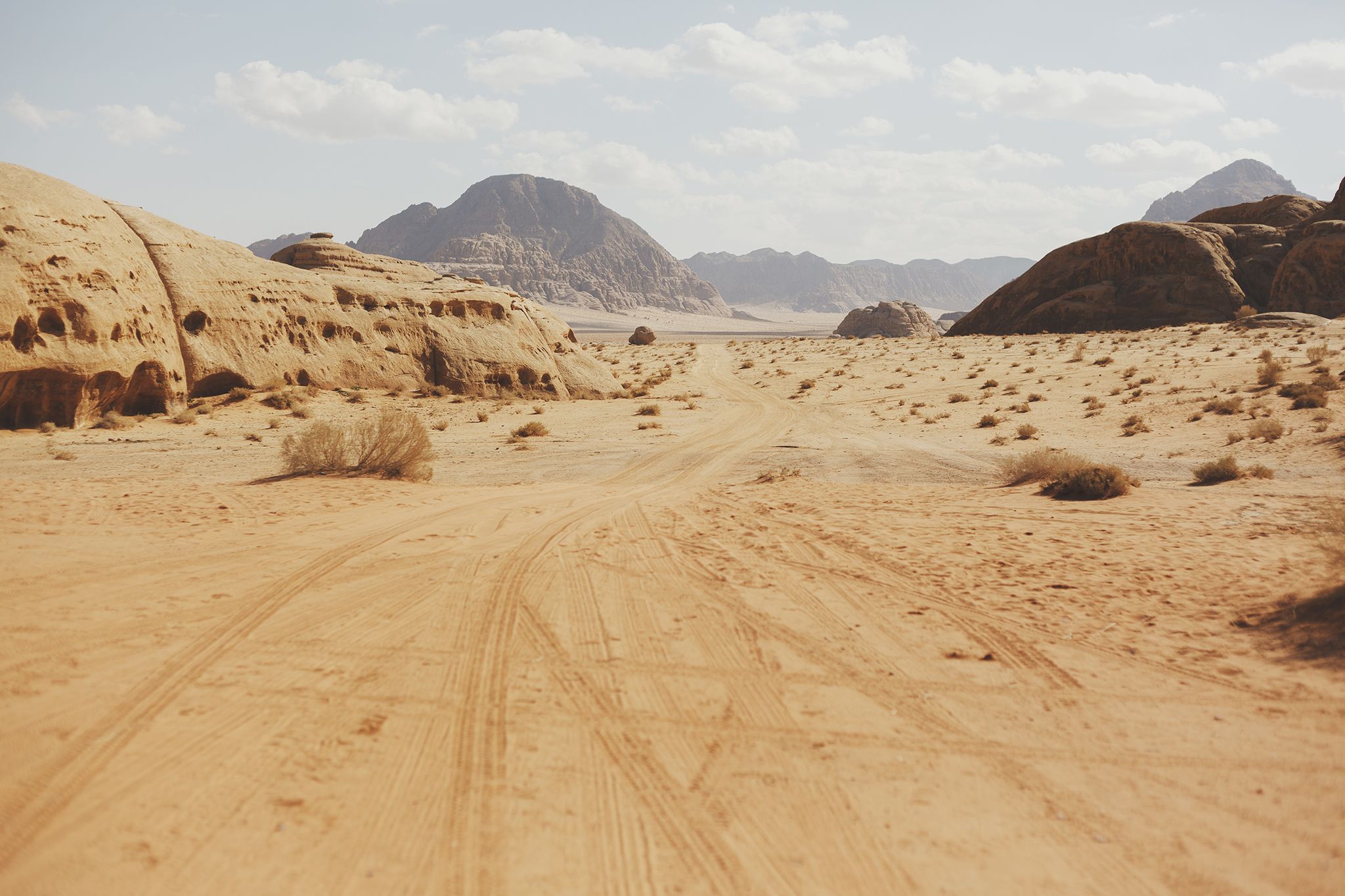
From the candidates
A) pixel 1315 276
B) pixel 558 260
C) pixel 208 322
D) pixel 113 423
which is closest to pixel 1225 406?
pixel 208 322

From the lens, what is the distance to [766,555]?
338 inches

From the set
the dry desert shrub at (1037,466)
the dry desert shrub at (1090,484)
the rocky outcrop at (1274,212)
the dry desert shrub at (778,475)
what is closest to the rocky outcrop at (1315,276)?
the rocky outcrop at (1274,212)

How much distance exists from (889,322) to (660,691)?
70.7 meters

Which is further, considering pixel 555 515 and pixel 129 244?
pixel 129 244

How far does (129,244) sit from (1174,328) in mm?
40998

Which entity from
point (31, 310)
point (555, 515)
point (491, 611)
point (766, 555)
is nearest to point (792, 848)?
point (491, 611)

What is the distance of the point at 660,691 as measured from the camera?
5316mm

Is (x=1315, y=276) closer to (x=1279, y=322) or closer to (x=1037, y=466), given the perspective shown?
(x=1279, y=322)

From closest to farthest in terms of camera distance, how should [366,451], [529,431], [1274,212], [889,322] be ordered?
[366,451] < [529,431] < [1274,212] < [889,322]

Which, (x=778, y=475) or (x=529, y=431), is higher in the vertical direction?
(x=529, y=431)

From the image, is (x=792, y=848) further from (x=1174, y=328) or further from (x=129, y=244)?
(x=1174, y=328)

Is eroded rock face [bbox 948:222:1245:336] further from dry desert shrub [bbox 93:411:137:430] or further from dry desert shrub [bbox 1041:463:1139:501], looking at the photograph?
dry desert shrub [bbox 93:411:137:430]

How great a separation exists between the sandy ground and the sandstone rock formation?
4660 millimetres

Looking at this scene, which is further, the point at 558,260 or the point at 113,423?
the point at 558,260
